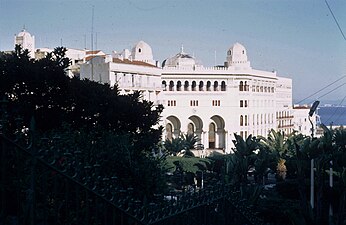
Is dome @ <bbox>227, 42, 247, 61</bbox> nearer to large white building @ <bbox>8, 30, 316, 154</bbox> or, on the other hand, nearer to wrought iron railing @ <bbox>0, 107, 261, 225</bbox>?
large white building @ <bbox>8, 30, 316, 154</bbox>

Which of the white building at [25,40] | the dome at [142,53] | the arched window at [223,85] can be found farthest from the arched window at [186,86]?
the white building at [25,40]

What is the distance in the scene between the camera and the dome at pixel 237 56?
187 ft

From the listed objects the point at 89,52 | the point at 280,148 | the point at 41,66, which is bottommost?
the point at 280,148

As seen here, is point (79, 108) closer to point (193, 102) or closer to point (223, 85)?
point (193, 102)

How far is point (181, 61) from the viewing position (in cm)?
5531

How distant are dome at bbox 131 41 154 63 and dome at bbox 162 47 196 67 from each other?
3.76 m

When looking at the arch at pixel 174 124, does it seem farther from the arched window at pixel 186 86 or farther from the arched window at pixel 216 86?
the arched window at pixel 216 86

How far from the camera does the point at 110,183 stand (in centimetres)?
380

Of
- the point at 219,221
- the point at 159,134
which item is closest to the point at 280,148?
the point at 159,134

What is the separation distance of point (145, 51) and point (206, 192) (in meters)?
47.9

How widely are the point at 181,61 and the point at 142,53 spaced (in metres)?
5.09

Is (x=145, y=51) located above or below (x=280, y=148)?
above

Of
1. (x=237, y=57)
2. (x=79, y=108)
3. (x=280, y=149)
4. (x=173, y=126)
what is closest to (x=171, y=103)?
(x=173, y=126)

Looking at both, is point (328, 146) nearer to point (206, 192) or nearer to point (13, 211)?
point (206, 192)
